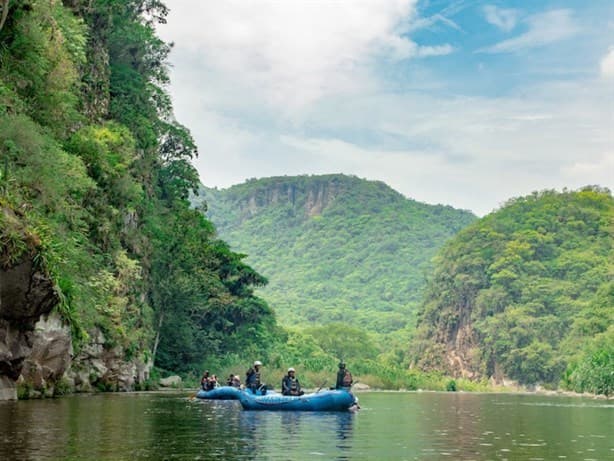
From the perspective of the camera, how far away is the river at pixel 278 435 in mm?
16328

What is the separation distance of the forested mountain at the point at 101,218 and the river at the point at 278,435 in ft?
13.0

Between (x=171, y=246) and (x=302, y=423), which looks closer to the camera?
(x=302, y=423)

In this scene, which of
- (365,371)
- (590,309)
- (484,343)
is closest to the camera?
(365,371)

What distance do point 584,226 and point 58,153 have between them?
103 m

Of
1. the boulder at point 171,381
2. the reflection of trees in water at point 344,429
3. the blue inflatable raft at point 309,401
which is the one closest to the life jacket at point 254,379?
the blue inflatable raft at point 309,401

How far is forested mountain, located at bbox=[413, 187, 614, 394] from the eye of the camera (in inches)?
3947

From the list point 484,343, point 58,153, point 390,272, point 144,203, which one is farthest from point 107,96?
point 390,272

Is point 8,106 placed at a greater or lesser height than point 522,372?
greater

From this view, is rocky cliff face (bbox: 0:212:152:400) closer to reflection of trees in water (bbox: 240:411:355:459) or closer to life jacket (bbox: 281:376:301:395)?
reflection of trees in water (bbox: 240:411:355:459)

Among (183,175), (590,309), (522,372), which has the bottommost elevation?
(522,372)

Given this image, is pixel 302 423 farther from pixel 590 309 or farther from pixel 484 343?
pixel 484 343

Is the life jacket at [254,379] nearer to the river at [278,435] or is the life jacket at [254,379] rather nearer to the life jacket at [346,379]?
the river at [278,435]

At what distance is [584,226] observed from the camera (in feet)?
411

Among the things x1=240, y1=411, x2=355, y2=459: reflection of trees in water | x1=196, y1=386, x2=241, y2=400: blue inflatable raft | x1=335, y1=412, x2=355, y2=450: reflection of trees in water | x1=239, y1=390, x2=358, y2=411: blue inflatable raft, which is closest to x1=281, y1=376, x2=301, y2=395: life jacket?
x1=239, y1=390, x2=358, y2=411: blue inflatable raft
